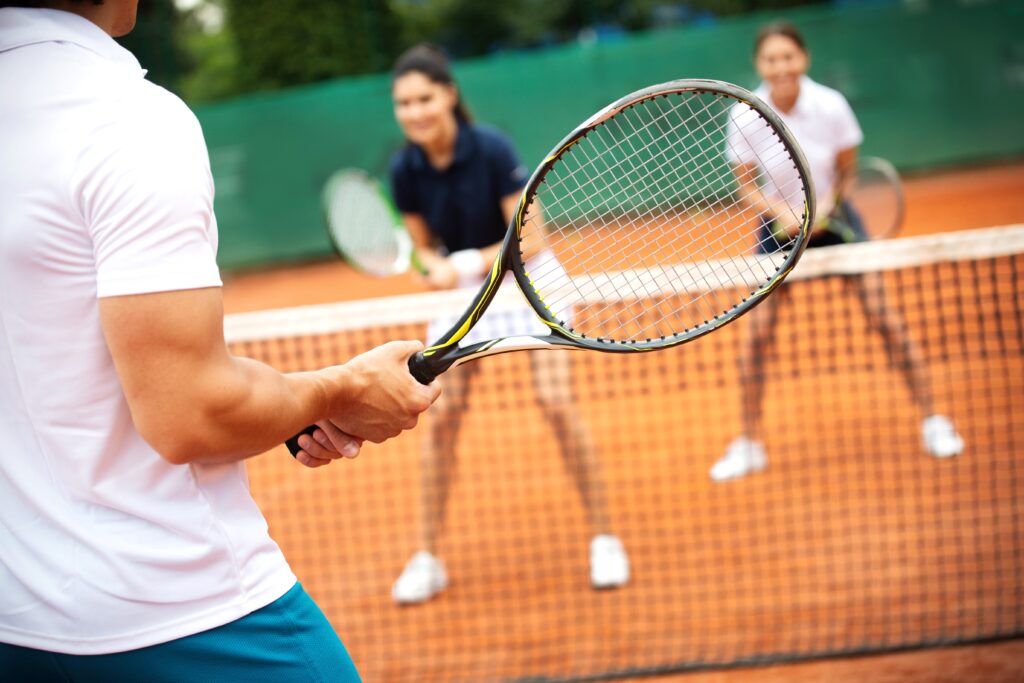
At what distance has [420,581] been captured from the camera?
328cm

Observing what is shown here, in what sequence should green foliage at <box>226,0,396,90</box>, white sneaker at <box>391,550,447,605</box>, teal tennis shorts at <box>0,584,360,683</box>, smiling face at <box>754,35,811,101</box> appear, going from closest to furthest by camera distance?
1. teal tennis shorts at <box>0,584,360,683</box>
2. white sneaker at <box>391,550,447,605</box>
3. smiling face at <box>754,35,811,101</box>
4. green foliage at <box>226,0,396,90</box>

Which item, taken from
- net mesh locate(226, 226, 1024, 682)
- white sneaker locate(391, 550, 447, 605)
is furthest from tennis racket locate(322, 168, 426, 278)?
white sneaker locate(391, 550, 447, 605)

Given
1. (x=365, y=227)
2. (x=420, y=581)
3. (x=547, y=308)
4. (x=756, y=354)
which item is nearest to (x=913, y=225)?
(x=756, y=354)

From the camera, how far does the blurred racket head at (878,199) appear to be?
171 inches

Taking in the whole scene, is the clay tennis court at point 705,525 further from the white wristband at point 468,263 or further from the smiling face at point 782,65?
the white wristband at point 468,263

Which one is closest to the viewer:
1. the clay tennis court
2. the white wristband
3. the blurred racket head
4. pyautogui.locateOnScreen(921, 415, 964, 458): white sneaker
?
the clay tennis court

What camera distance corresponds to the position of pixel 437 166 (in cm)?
341

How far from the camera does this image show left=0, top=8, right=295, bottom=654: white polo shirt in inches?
41.1

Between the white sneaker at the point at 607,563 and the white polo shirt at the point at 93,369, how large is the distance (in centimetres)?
202

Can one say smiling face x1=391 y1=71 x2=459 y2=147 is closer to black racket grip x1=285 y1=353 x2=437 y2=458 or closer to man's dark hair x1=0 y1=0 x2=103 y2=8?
black racket grip x1=285 y1=353 x2=437 y2=458

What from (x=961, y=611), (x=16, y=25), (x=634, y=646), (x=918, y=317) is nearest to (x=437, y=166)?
(x=634, y=646)

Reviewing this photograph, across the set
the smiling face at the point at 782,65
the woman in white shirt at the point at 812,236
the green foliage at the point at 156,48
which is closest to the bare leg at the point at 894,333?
the woman in white shirt at the point at 812,236

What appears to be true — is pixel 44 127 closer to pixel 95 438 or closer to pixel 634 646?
pixel 95 438

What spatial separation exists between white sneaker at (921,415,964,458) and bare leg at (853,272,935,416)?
43 millimetres
